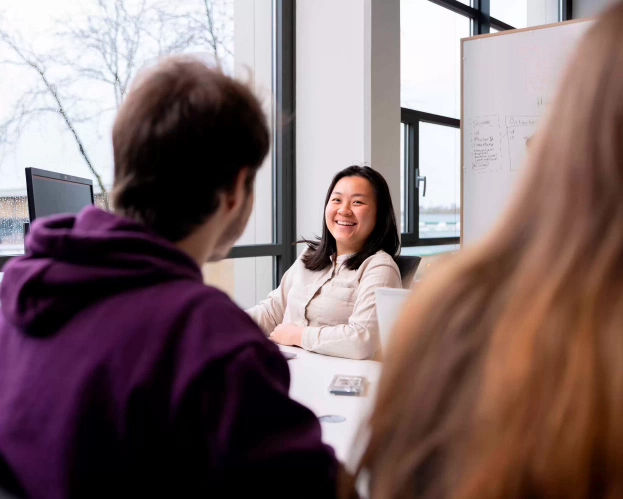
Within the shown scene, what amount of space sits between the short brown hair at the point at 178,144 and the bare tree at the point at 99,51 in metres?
1.72

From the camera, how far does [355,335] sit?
2.18 m

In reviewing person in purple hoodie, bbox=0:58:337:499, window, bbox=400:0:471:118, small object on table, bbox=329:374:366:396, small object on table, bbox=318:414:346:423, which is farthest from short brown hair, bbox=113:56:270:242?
window, bbox=400:0:471:118

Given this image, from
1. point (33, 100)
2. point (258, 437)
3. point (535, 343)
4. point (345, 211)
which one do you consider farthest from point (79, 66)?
point (535, 343)

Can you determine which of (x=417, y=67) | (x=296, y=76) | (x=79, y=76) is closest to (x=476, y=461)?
(x=79, y=76)

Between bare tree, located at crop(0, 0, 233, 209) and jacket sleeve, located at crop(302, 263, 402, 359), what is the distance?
115 centimetres

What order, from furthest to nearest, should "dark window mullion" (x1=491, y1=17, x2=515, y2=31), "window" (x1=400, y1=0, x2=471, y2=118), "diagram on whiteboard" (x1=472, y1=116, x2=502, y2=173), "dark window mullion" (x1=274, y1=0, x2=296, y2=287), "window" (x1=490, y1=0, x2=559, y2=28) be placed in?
"window" (x1=490, y1=0, x2=559, y2=28), "dark window mullion" (x1=491, y1=17, x2=515, y2=31), "window" (x1=400, y1=0, x2=471, y2=118), "dark window mullion" (x1=274, y1=0, x2=296, y2=287), "diagram on whiteboard" (x1=472, y1=116, x2=502, y2=173)

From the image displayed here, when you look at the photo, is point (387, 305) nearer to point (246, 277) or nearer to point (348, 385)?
point (348, 385)

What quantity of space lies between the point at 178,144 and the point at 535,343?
58cm

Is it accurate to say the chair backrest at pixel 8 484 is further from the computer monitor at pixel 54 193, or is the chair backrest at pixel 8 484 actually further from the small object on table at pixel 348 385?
the computer monitor at pixel 54 193

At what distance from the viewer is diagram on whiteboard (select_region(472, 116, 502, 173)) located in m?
3.69

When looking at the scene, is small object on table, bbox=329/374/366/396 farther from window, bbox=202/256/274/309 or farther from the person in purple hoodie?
window, bbox=202/256/274/309

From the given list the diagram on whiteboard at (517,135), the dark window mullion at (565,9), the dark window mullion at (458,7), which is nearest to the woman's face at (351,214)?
the diagram on whiteboard at (517,135)

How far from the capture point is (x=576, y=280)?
0.51m

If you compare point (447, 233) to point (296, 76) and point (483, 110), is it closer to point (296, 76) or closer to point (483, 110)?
point (483, 110)
